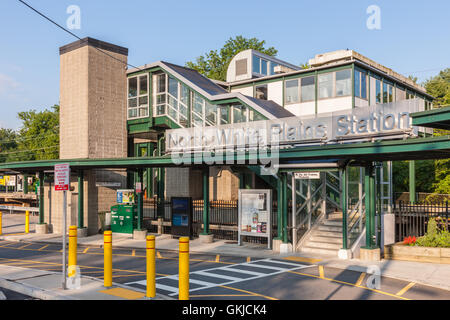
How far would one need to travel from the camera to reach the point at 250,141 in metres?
18.6

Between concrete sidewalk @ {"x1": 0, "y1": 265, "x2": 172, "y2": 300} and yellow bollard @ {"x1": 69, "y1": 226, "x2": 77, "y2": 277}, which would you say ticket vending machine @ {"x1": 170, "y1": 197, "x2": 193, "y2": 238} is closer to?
concrete sidewalk @ {"x1": 0, "y1": 265, "x2": 172, "y2": 300}

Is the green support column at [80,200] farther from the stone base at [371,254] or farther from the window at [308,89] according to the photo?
the stone base at [371,254]

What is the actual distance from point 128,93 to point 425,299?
23259mm

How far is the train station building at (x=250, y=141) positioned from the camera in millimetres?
15523

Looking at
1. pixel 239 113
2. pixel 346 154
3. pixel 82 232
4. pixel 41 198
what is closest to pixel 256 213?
pixel 346 154

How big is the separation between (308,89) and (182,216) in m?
11.7

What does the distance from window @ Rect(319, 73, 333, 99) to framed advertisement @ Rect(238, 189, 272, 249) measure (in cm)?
1037

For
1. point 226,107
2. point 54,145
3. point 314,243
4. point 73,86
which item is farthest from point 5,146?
A: point 314,243

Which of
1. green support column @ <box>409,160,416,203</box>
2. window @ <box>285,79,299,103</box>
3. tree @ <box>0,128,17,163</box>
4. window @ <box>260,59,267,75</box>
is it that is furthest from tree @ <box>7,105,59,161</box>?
green support column @ <box>409,160,416,203</box>

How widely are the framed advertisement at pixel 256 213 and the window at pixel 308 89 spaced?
10.6 m

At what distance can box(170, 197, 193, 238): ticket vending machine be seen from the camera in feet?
68.3

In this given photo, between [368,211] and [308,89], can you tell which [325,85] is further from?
[368,211]

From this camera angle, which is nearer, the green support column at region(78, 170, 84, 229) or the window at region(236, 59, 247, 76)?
the green support column at region(78, 170, 84, 229)
